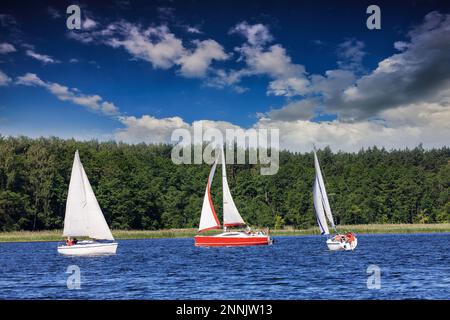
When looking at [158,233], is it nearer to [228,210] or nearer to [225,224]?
[225,224]

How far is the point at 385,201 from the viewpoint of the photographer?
144m

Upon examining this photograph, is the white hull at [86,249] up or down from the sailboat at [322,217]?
down

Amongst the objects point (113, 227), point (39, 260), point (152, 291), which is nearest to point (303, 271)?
point (152, 291)

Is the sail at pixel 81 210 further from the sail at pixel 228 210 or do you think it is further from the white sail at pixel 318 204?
the white sail at pixel 318 204

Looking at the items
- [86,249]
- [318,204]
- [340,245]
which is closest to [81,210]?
[86,249]

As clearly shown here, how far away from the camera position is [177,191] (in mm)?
136625

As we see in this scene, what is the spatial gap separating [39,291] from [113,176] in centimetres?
9080

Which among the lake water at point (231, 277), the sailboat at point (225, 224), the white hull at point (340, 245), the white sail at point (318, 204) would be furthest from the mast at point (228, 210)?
the lake water at point (231, 277)

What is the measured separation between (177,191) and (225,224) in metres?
65.1

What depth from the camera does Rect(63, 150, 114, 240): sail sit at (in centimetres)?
5825

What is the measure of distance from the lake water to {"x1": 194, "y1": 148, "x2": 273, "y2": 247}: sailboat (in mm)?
13553

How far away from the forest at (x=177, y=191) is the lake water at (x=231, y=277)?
5356 centimetres

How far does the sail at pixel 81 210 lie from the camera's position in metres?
58.2

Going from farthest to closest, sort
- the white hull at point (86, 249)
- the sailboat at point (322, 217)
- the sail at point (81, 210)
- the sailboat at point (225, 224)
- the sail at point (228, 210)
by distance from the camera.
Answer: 1. the sailboat at point (225, 224)
2. the sail at point (228, 210)
3. the sailboat at point (322, 217)
4. the white hull at point (86, 249)
5. the sail at point (81, 210)
